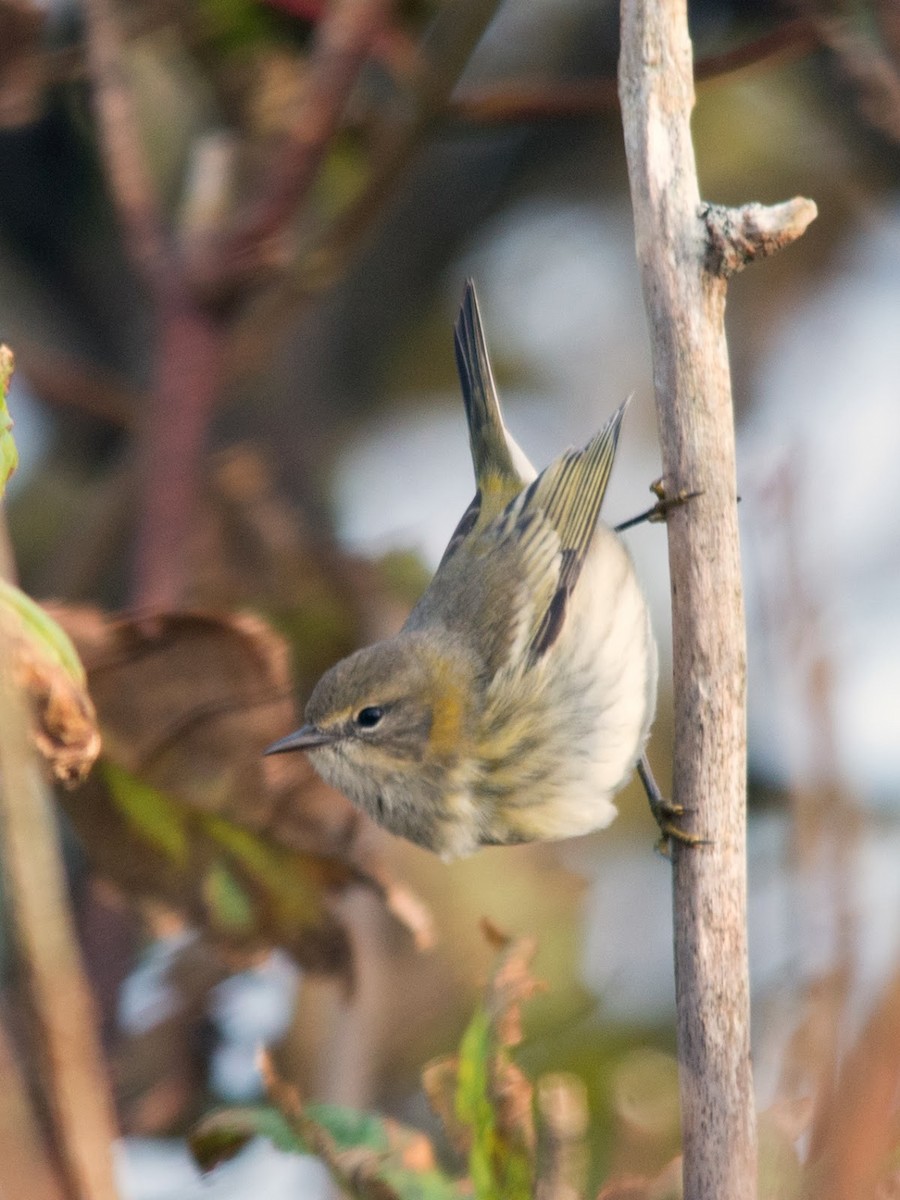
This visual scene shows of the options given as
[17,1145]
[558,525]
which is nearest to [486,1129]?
[17,1145]

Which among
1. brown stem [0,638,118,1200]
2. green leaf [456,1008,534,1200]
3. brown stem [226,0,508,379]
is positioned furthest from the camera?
brown stem [226,0,508,379]

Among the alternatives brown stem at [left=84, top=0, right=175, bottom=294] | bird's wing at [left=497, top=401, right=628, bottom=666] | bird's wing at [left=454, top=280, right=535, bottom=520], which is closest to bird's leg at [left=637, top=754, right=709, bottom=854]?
bird's wing at [left=497, top=401, right=628, bottom=666]

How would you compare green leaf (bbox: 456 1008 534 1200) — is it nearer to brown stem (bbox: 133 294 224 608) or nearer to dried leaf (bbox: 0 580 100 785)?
dried leaf (bbox: 0 580 100 785)

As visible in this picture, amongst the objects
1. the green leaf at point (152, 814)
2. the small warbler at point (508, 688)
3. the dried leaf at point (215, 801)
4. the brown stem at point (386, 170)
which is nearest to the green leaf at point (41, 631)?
the dried leaf at point (215, 801)

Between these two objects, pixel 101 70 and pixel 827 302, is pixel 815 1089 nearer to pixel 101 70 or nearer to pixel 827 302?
pixel 101 70

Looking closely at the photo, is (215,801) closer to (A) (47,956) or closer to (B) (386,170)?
(B) (386,170)

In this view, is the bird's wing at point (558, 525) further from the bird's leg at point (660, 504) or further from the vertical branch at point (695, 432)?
the vertical branch at point (695, 432)
